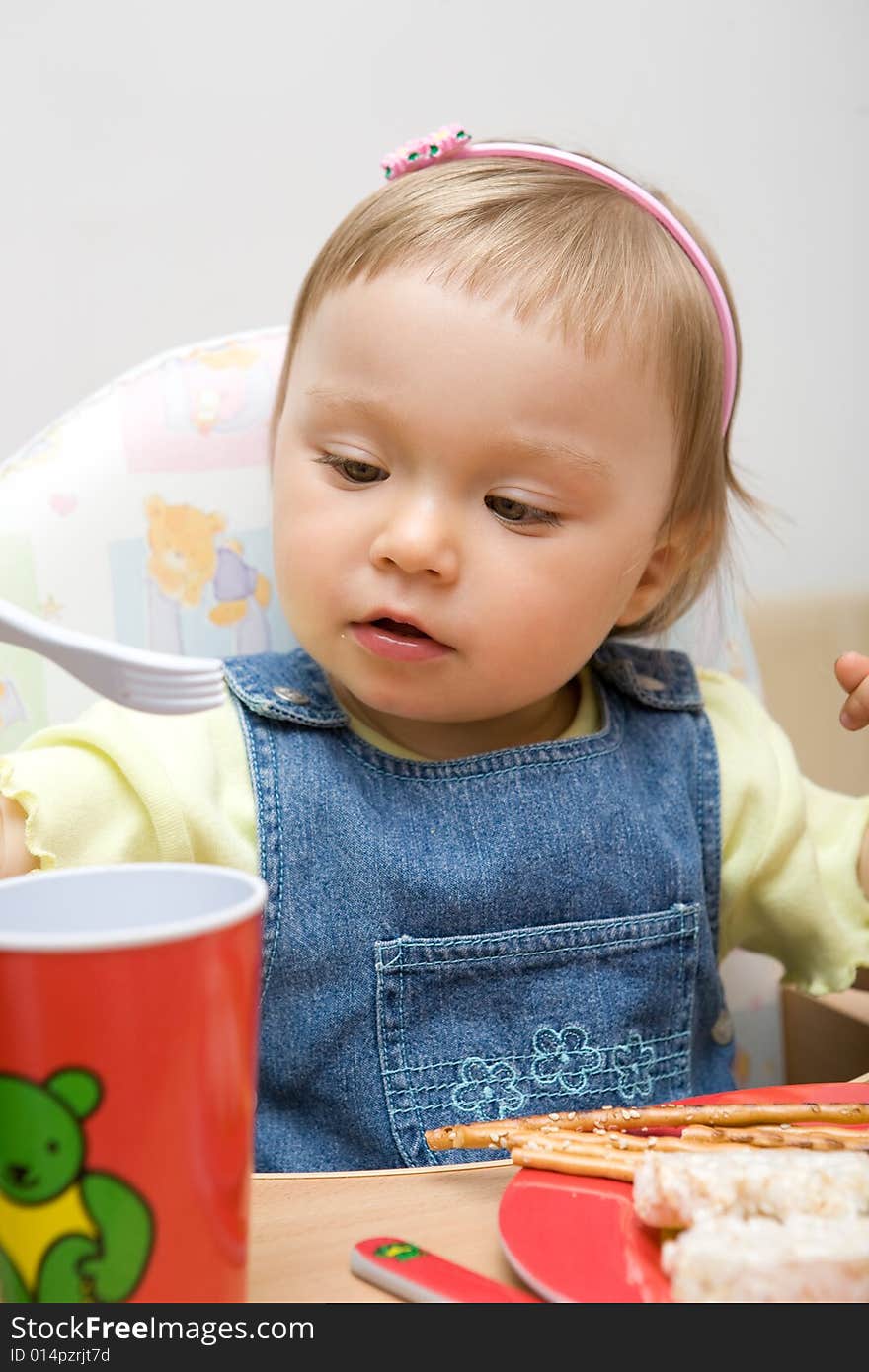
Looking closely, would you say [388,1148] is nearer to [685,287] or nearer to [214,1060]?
[214,1060]

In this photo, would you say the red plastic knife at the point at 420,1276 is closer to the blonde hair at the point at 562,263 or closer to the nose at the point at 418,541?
the nose at the point at 418,541

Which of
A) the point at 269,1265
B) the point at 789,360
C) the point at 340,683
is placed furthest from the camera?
the point at 789,360

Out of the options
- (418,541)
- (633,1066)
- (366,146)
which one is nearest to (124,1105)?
(418,541)

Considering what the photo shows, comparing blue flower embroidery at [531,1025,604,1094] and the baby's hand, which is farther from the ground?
the baby's hand

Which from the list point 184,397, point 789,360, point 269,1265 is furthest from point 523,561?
point 789,360

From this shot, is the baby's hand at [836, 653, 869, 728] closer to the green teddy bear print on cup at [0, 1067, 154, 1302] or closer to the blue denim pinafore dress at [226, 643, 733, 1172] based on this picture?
the blue denim pinafore dress at [226, 643, 733, 1172]

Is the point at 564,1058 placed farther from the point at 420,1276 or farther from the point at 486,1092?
the point at 420,1276

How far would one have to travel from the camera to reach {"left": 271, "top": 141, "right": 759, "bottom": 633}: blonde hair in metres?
0.73

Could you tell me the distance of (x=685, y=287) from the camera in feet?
2.68

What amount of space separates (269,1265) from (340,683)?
428 millimetres

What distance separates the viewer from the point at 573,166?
0.83 metres

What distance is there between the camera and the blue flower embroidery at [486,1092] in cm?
75

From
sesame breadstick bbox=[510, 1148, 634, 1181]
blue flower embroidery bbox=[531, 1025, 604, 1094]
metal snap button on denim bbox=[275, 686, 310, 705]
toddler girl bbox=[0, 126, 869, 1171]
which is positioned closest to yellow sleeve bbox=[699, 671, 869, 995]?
toddler girl bbox=[0, 126, 869, 1171]

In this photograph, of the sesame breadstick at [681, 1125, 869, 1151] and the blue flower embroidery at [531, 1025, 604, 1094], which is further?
the blue flower embroidery at [531, 1025, 604, 1094]
